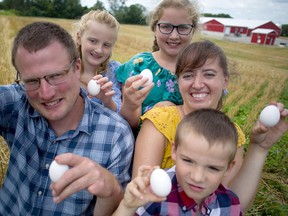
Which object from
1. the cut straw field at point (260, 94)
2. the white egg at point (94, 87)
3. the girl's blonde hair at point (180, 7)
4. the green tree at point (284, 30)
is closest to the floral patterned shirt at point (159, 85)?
the girl's blonde hair at point (180, 7)

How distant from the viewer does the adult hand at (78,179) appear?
3.91 ft

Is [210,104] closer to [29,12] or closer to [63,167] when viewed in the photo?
[63,167]

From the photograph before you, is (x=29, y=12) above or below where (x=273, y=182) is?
above

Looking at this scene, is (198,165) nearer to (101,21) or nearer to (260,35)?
(101,21)

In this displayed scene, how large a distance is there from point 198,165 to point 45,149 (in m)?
0.92

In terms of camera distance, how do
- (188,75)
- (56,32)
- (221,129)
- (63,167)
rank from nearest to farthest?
(63,167) < (221,129) < (56,32) < (188,75)

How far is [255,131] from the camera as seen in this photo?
1894mm

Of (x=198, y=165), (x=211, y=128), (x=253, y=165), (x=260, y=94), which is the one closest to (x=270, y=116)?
(x=253, y=165)

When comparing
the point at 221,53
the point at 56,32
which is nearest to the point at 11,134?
the point at 56,32

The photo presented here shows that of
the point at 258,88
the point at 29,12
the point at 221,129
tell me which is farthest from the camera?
the point at 29,12

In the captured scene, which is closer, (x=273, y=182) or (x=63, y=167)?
(x=63, y=167)

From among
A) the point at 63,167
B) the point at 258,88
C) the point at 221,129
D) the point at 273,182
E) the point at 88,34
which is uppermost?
the point at 88,34

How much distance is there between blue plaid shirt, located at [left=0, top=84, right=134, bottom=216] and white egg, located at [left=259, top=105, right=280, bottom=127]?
2.76ft

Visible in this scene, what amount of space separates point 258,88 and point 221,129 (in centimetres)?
624
